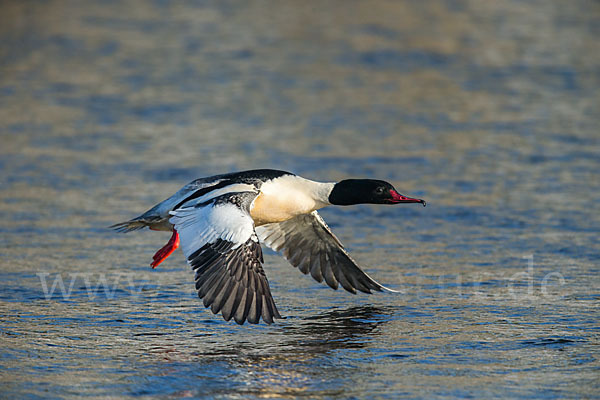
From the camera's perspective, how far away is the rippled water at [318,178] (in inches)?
267

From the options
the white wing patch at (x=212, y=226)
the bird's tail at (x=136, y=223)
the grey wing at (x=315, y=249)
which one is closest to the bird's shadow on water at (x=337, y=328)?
the grey wing at (x=315, y=249)

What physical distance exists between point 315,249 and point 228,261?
1.95 meters

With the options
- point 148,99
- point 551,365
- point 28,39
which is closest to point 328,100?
point 148,99

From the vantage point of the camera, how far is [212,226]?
24.6 ft

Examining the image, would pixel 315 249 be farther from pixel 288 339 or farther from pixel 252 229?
pixel 288 339

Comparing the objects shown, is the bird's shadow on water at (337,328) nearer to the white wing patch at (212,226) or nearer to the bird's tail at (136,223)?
the white wing patch at (212,226)

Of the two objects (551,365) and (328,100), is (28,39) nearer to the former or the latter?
(328,100)

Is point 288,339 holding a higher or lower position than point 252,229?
lower

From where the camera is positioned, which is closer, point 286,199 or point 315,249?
point 286,199

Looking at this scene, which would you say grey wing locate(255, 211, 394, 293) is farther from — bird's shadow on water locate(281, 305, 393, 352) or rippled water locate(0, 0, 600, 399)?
bird's shadow on water locate(281, 305, 393, 352)

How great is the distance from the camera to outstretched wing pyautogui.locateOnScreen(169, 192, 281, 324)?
692 centimetres

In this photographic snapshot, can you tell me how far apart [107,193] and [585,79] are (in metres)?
10.6

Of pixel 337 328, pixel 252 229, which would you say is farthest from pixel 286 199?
pixel 337 328

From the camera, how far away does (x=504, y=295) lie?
27.7 ft
